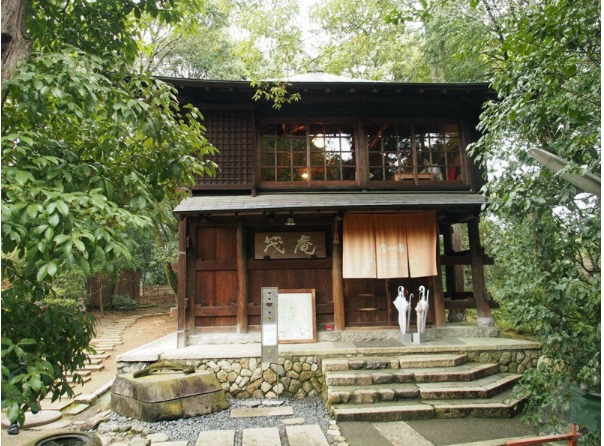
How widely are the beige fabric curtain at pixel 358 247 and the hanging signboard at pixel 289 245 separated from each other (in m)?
0.67

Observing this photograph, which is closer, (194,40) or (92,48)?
(92,48)

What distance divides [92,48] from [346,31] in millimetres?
6703

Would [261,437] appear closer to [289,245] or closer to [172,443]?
[172,443]

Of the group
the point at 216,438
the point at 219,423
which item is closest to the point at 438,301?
the point at 219,423

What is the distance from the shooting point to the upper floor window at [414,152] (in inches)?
352

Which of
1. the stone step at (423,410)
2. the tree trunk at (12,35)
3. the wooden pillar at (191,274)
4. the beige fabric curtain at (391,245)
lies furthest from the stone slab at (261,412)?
the tree trunk at (12,35)

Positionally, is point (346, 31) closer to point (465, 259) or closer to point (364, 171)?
point (364, 171)

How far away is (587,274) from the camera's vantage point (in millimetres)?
4285

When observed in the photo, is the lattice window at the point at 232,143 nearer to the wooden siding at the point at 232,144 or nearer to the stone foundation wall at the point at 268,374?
A: the wooden siding at the point at 232,144

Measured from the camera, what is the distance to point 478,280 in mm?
8375

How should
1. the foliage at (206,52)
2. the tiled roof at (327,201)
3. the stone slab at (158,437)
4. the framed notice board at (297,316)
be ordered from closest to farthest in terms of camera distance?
the stone slab at (158,437), the tiled roof at (327,201), the framed notice board at (297,316), the foliage at (206,52)

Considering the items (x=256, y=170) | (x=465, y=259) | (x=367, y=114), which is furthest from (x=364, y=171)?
(x=465, y=259)

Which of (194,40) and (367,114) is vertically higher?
(194,40)

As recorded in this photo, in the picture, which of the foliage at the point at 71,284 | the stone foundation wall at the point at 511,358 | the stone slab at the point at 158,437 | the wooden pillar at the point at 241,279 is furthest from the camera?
the foliage at the point at 71,284
